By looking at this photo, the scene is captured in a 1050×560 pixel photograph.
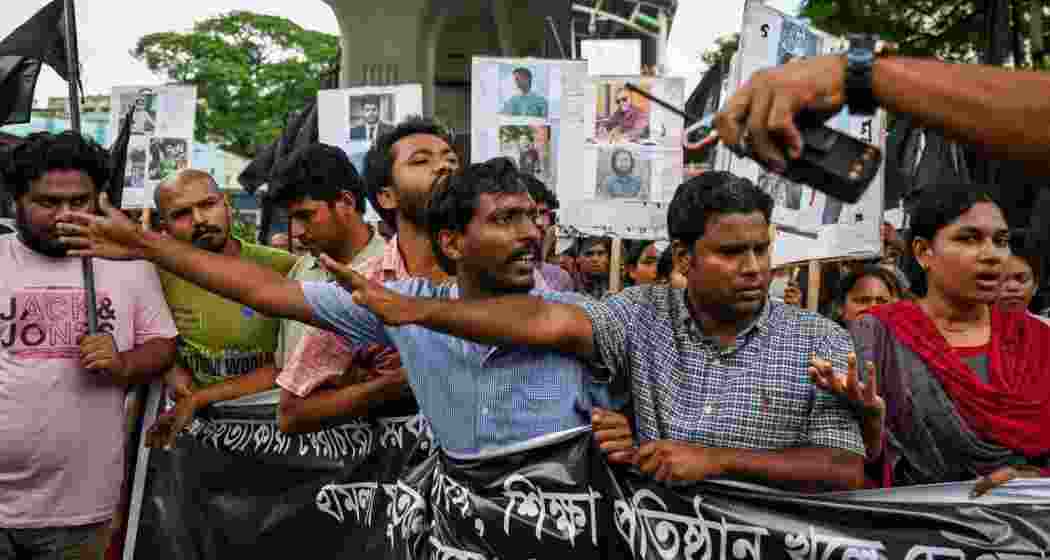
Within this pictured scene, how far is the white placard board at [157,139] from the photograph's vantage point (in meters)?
11.1

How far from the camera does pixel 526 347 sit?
3.41 meters

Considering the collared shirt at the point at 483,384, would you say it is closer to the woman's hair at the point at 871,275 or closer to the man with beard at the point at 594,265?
the woman's hair at the point at 871,275

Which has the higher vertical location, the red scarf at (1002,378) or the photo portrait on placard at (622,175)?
the photo portrait on placard at (622,175)

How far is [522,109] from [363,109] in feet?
6.15

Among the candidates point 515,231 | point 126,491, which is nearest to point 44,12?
point 126,491

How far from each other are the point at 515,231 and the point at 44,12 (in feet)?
7.95

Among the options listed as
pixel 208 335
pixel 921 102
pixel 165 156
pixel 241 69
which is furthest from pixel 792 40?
pixel 241 69

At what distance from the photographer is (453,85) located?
28.8 meters

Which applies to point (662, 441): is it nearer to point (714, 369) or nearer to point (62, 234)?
point (714, 369)

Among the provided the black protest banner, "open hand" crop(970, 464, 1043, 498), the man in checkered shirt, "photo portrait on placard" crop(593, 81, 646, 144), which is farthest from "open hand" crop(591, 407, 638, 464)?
"photo portrait on placard" crop(593, 81, 646, 144)

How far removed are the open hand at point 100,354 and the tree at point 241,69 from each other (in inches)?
1758

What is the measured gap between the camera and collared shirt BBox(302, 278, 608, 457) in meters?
3.46

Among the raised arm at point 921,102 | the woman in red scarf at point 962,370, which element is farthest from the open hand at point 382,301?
the raised arm at point 921,102

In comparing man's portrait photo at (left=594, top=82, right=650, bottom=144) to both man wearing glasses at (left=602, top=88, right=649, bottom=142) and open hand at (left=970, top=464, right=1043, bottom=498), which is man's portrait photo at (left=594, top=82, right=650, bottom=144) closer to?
man wearing glasses at (left=602, top=88, right=649, bottom=142)
